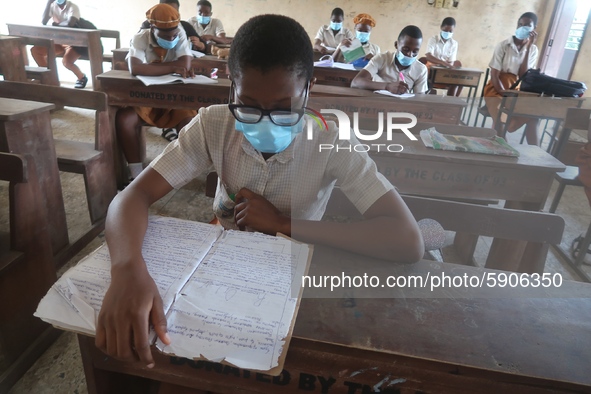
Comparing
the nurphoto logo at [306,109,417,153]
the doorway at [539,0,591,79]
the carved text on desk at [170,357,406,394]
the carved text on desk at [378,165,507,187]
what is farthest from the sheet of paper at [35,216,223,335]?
the doorway at [539,0,591,79]

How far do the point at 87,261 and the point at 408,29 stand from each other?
320 cm

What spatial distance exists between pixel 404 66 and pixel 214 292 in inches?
125

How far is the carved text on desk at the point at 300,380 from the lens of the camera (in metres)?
0.62

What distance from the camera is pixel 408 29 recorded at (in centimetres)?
323

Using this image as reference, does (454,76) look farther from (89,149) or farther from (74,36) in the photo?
(74,36)

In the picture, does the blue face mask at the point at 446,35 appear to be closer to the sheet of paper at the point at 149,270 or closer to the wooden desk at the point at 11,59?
the wooden desk at the point at 11,59

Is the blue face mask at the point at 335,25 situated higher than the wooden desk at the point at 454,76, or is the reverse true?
the blue face mask at the point at 335,25

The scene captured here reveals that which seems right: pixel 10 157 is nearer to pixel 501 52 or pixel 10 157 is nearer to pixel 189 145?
pixel 189 145

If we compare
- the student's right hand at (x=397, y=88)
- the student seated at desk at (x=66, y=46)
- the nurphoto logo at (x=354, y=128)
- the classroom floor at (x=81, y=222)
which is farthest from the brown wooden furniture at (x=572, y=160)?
the student seated at desk at (x=66, y=46)

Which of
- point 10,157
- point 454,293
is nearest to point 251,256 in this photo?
point 454,293

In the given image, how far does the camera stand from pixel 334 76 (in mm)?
3824

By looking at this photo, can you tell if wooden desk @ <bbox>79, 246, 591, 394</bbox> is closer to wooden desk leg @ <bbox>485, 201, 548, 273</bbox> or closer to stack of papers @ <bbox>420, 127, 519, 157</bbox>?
wooden desk leg @ <bbox>485, 201, 548, 273</bbox>

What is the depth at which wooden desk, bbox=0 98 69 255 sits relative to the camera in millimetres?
1469

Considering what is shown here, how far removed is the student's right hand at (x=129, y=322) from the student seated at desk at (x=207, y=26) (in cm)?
590
